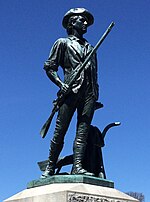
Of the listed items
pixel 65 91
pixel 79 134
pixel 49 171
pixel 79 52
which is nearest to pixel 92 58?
pixel 79 52

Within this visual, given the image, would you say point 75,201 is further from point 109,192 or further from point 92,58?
point 92,58

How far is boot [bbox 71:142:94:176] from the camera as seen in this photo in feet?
27.6

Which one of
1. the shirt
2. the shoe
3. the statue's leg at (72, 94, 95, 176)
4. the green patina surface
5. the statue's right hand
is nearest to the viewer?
the green patina surface

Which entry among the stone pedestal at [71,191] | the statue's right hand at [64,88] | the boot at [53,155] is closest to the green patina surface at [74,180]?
the stone pedestal at [71,191]

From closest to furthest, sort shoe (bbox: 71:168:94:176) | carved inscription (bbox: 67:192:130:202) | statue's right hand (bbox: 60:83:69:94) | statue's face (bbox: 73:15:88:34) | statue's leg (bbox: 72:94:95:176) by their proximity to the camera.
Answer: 1. carved inscription (bbox: 67:192:130:202)
2. shoe (bbox: 71:168:94:176)
3. statue's leg (bbox: 72:94:95:176)
4. statue's right hand (bbox: 60:83:69:94)
5. statue's face (bbox: 73:15:88:34)

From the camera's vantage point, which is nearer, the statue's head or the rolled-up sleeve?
the rolled-up sleeve

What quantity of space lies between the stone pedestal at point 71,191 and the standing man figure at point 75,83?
0.32 metres

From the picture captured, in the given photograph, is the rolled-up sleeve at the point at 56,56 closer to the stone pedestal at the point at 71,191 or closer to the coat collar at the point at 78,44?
the coat collar at the point at 78,44

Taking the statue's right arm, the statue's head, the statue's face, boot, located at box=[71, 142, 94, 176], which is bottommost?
boot, located at box=[71, 142, 94, 176]

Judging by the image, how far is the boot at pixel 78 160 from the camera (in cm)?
841

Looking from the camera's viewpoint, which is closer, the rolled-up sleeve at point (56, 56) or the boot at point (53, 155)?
the boot at point (53, 155)

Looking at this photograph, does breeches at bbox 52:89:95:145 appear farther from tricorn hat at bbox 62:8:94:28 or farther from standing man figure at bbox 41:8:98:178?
tricorn hat at bbox 62:8:94:28

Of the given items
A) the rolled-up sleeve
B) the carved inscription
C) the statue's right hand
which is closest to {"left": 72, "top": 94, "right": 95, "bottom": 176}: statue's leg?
the statue's right hand

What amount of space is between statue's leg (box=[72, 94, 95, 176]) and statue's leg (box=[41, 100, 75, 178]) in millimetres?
→ 291
